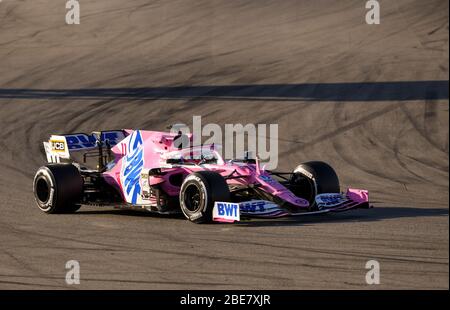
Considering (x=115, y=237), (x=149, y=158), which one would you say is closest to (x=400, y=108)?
(x=149, y=158)

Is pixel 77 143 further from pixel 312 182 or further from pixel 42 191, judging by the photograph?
pixel 312 182

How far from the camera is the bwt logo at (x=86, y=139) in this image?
17734 millimetres

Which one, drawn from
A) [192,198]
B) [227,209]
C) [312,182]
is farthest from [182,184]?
[312,182]

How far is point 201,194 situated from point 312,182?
7.00 ft

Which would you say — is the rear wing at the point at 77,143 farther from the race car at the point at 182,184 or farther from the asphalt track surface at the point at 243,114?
the asphalt track surface at the point at 243,114

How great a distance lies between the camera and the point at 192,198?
51.5 ft

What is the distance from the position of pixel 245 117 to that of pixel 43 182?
395 inches

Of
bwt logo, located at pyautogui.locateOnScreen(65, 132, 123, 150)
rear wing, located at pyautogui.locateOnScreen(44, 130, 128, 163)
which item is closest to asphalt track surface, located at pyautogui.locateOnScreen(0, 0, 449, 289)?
rear wing, located at pyautogui.locateOnScreen(44, 130, 128, 163)

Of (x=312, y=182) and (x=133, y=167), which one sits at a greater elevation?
(x=133, y=167)

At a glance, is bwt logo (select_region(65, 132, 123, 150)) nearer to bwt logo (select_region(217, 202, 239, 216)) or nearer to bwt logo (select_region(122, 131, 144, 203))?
bwt logo (select_region(122, 131, 144, 203))

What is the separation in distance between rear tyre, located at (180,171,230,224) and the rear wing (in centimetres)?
263

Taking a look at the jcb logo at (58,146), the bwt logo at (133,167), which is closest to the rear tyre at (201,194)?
the bwt logo at (133,167)

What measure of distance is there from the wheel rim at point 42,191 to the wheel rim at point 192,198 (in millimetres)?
2637

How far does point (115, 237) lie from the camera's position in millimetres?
14734
